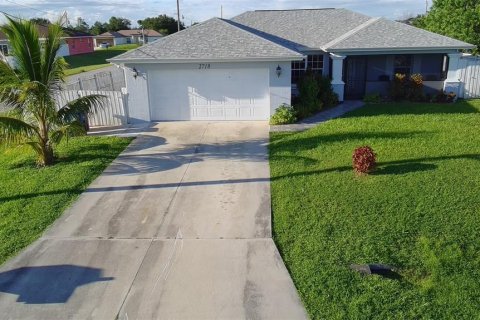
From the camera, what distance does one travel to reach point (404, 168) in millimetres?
10875

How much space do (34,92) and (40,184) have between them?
7.89 feet

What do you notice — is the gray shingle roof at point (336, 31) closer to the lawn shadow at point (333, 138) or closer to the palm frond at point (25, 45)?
the lawn shadow at point (333, 138)

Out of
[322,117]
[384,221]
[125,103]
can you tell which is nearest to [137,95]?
[125,103]

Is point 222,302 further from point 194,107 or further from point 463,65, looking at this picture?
point 463,65

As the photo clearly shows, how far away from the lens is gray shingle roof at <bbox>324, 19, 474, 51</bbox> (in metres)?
17.8

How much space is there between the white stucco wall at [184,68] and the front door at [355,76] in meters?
5.50

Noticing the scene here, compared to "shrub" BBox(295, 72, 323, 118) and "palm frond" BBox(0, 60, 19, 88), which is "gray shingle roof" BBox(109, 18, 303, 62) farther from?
"palm frond" BBox(0, 60, 19, 88)

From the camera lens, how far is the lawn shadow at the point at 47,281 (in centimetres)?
656

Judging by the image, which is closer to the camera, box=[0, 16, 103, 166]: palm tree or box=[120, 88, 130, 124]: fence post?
box=[0, 16, 103, 166]: palm tree

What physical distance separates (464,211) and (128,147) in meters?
9.82

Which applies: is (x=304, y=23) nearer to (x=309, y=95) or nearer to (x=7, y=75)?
(x=309, y=95)

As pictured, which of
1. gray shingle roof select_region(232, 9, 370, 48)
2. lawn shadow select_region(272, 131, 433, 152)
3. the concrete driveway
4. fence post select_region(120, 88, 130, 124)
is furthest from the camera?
gray shingle roof select_region(232, 9, 370, 48)

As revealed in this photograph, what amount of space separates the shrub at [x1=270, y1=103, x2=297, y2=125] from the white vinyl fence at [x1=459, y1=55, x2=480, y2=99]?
8609 millimetres

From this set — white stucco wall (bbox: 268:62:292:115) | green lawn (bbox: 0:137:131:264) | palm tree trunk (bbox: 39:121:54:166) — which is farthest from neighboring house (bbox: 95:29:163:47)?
palm tree trunk (bbox: 39:121:54:166)
